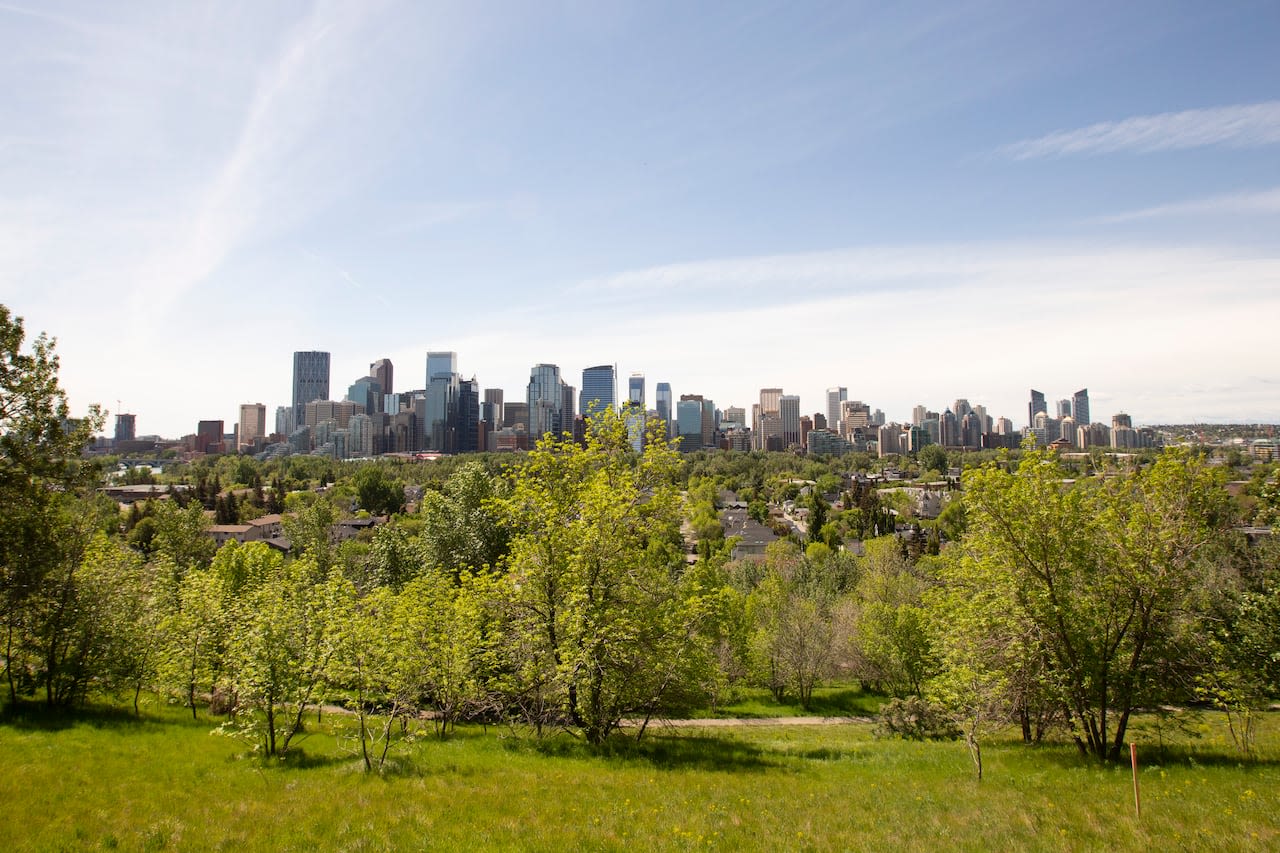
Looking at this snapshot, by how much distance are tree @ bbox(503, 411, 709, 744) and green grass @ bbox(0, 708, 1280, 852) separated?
1.64m

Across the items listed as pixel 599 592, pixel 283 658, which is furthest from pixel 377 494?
pixel 599 592

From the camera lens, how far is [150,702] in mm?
22516

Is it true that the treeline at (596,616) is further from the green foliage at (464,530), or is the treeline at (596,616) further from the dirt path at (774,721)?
the green foliage at (464,530)

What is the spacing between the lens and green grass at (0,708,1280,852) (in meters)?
9.79

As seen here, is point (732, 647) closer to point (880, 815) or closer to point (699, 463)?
point (880, 815)

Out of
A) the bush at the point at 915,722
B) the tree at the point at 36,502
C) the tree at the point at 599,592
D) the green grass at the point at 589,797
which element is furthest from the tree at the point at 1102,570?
the tree at the point at 36,502

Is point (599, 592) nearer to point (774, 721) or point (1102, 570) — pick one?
point (1102, 570)

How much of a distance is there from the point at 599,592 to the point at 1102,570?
41.4ft

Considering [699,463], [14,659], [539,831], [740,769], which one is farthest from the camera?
[699,463]

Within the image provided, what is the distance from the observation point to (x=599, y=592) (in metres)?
16.6

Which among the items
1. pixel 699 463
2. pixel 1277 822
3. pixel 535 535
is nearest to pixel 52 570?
pixel 535 535

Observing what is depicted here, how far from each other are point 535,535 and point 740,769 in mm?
7821

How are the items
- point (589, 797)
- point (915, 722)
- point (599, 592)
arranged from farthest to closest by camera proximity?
point (915, 722), point (599, 592), point (589, 797)

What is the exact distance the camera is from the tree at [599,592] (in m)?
16.2
